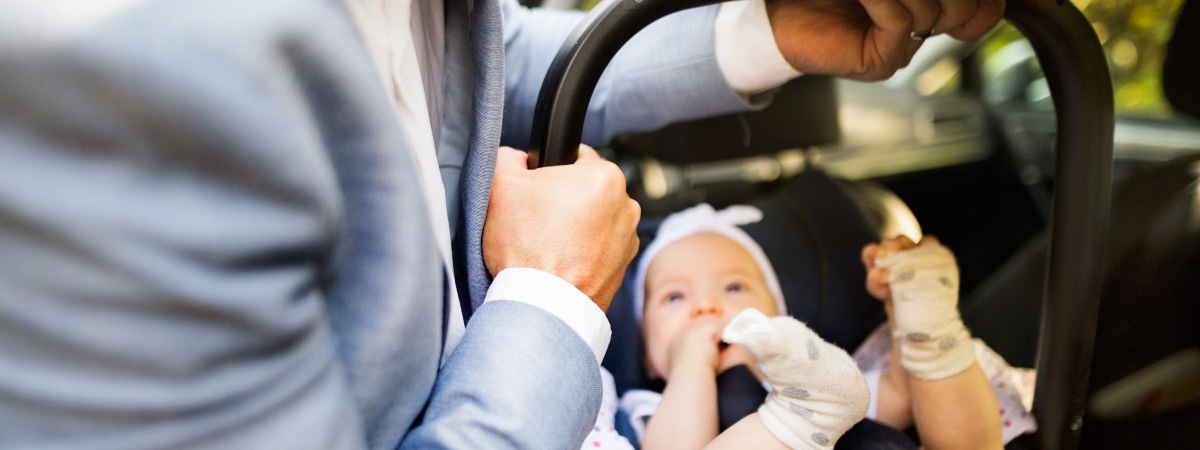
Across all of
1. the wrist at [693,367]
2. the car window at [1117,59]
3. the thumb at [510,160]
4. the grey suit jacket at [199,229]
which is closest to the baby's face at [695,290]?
the wrist at [693,367]

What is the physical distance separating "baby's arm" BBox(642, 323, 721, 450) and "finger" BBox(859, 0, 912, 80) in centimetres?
42

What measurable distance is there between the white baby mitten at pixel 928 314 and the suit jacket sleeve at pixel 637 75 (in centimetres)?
30

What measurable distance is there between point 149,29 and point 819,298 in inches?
42.4

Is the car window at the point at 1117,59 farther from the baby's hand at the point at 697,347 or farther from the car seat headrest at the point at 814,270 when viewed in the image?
the baby's hand at the point at 697,347

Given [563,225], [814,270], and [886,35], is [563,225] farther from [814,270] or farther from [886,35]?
[814,270]

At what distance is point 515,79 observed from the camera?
1.14 metres

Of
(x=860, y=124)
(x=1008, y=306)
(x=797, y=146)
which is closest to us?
(x=1008, y=306)

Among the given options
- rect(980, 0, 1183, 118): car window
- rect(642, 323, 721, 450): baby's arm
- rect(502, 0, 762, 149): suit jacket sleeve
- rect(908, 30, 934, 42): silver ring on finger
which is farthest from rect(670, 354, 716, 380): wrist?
rect(980, 0, 1183, 118): car window

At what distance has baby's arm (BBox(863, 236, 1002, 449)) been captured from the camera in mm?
930

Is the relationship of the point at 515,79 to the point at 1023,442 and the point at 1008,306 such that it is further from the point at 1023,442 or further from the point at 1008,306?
the point at 1008,306

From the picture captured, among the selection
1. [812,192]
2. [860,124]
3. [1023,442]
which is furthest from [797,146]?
[1023,442]

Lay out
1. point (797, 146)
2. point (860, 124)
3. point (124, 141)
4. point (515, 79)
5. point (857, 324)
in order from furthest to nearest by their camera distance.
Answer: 1. point (860, 124)
2. point (797, 146)
3. point (857, 324)
4. point (515, 79)
5. point (124, 141)

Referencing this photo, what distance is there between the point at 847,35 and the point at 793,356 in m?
0.38

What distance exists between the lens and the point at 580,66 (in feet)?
2.42
